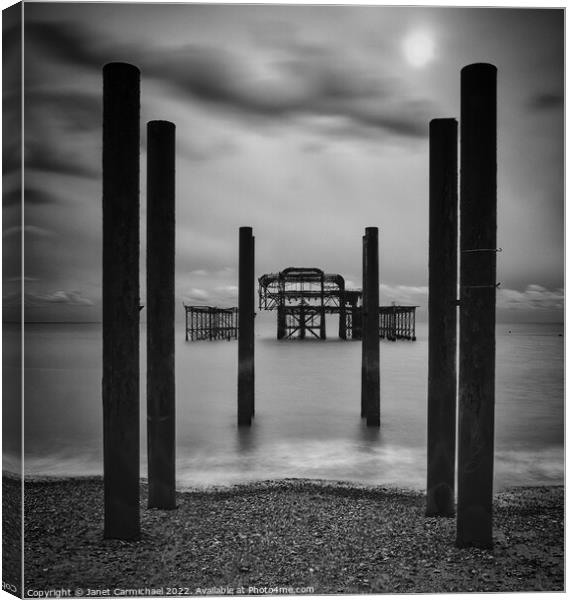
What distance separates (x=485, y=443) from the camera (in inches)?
132

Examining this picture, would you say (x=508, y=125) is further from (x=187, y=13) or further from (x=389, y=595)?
(x=389, y=595)

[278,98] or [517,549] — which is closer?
[517,549]

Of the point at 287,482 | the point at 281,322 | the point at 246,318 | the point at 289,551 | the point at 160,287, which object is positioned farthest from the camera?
the point at 281,322

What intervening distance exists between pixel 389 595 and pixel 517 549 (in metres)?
0.96

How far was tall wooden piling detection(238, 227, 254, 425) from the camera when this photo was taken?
7.76 m

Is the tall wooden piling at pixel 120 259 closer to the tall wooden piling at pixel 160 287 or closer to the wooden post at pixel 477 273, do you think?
the tall wooden piling at pixel 160 287

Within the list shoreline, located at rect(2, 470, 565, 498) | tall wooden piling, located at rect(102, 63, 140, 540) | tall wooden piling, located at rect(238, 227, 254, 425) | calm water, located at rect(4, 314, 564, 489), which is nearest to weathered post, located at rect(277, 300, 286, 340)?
calm water, located at rect(4, 314, 564, 489)

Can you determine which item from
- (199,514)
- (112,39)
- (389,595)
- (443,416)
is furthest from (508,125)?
(199,514)

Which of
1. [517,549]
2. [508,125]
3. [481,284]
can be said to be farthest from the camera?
[508,125]

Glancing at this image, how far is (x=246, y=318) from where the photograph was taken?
26.0 ft

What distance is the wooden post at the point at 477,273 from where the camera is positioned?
10.8 ft

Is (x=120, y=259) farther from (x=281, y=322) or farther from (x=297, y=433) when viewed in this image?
(x=281, y=322)

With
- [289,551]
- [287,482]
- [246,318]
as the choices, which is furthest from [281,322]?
[289,551]

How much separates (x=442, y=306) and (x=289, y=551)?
80.5 inches
